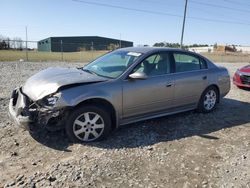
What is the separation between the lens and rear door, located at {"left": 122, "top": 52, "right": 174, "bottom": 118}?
16.6 ft

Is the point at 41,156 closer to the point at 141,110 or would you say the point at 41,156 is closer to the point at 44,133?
the point at 44,133

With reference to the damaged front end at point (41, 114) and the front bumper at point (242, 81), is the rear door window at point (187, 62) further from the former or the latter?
the front bumper at point (242, 81)

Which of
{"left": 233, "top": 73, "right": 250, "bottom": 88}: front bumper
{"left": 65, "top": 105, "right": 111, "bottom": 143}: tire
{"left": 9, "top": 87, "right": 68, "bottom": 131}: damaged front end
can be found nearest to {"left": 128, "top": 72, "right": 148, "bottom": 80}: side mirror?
{"left": 65, "top": 105, "right": 111, "bottom": 143}: tire

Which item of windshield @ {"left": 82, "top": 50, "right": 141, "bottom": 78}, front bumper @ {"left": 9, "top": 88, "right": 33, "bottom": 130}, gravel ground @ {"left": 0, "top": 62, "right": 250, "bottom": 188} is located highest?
windshield @ {"left": 82, "top": 50, "right": 141, "bottom": 78}

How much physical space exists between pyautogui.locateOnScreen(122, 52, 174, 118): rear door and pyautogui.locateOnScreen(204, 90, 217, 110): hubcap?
1269mm

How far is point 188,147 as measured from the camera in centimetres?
473

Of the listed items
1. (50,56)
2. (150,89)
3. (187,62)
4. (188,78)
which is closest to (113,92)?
(150,89)

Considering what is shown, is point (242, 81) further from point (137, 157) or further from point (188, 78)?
point (137, 157)

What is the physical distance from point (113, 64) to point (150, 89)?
0.87 metres

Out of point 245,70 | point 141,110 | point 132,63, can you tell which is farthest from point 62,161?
point 245,70

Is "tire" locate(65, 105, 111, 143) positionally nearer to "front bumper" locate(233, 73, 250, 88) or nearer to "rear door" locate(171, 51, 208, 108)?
"rear door" locate(171, 51, 208, 108)

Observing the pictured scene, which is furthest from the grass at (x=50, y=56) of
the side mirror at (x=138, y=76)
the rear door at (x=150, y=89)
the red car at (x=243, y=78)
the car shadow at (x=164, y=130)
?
the side mirror at (x=138, y=76)

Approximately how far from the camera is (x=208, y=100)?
262 inches

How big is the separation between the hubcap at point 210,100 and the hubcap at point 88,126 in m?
2.88
